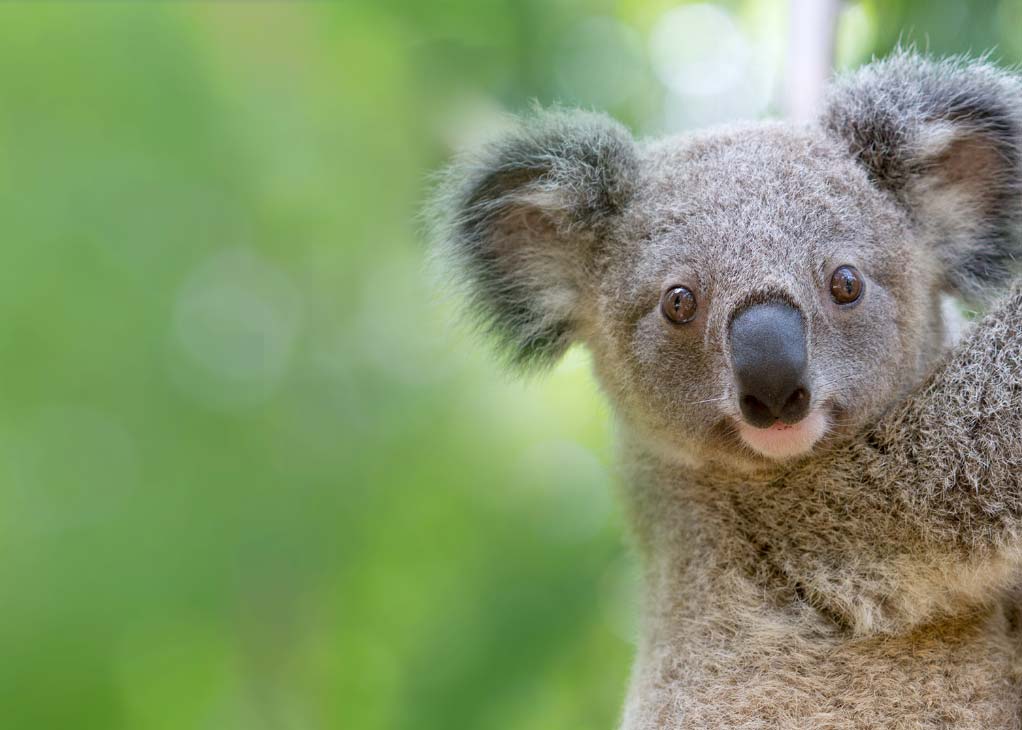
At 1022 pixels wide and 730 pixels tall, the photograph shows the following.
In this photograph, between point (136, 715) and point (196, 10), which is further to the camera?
point (196, 10)

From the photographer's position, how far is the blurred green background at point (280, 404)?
4043mm

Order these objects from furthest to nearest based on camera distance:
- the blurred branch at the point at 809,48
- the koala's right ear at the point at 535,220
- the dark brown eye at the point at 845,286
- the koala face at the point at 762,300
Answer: the blurred branch at the point at 809,48
the koala's right ear at the point at 535,220
the dark brown eye at the point at 845,286
the koala face at the point at 762,300

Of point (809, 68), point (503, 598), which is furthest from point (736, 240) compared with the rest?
point (503, 598)

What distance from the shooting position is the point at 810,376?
2.27m

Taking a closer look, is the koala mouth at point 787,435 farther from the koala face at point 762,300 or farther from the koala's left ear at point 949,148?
the koala's left ear at point 949,148

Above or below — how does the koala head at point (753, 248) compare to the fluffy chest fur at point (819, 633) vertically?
above

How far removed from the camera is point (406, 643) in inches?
170

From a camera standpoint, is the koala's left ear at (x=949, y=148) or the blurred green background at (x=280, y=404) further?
the blurred green background at (x=280, y=404)

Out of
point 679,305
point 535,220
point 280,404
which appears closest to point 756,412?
point 679,305

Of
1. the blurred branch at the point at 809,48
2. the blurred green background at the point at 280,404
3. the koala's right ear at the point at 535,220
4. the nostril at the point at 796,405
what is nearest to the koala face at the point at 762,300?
the nostril at the point at 796,405

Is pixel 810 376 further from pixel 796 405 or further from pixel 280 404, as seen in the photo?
pixel 280 404

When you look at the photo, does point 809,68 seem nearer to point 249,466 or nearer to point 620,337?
point 620,337

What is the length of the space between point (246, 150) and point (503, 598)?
2318 millimetres

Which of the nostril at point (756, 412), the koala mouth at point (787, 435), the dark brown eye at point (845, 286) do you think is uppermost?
the dark brown eye at point (845, 286)
